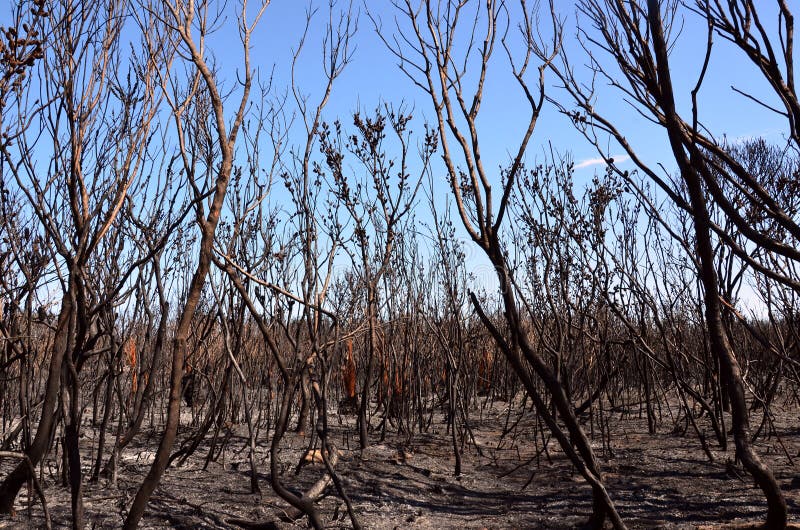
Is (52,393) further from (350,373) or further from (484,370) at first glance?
(484,370)

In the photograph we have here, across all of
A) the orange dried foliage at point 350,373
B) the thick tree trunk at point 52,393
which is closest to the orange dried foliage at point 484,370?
the orange dried foliage at point 350,373

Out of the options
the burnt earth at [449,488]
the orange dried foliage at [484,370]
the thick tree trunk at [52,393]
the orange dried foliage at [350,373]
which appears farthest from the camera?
the orange dried foliage at [484,370]

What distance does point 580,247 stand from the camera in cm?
517

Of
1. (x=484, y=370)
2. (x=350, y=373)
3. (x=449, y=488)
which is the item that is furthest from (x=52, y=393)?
(x=484, y=370)

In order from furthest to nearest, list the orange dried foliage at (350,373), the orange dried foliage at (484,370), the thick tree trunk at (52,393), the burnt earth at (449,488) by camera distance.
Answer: the orange dried foliage at (484,370) → the orange dried foliage at (350,373) → the burnt earth at (449,488) → the thick tree trunk at (52,393)

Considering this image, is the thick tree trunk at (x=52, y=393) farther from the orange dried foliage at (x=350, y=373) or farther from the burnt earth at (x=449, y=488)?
the orange dried foliage at (x=350, y=373)

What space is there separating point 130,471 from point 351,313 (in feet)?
6.30

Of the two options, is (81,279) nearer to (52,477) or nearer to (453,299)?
(52,477)

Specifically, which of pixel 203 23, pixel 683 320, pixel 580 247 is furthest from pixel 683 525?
pixel 683 320

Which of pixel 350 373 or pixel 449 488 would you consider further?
pixel 350 373

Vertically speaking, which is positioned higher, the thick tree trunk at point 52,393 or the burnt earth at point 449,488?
the thick tree trunk at point 52,393

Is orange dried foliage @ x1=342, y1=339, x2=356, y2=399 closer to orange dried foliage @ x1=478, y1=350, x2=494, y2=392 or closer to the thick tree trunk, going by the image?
orange dried foliage @ x1=478, y1=350, x2=494, y2=392

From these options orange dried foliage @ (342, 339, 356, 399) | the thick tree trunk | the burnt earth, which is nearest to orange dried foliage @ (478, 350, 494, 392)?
orange dried foliage @ (342, 339, 356, 399)

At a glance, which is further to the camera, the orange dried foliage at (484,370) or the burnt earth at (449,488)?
the orange dried foliage at (484,370)
